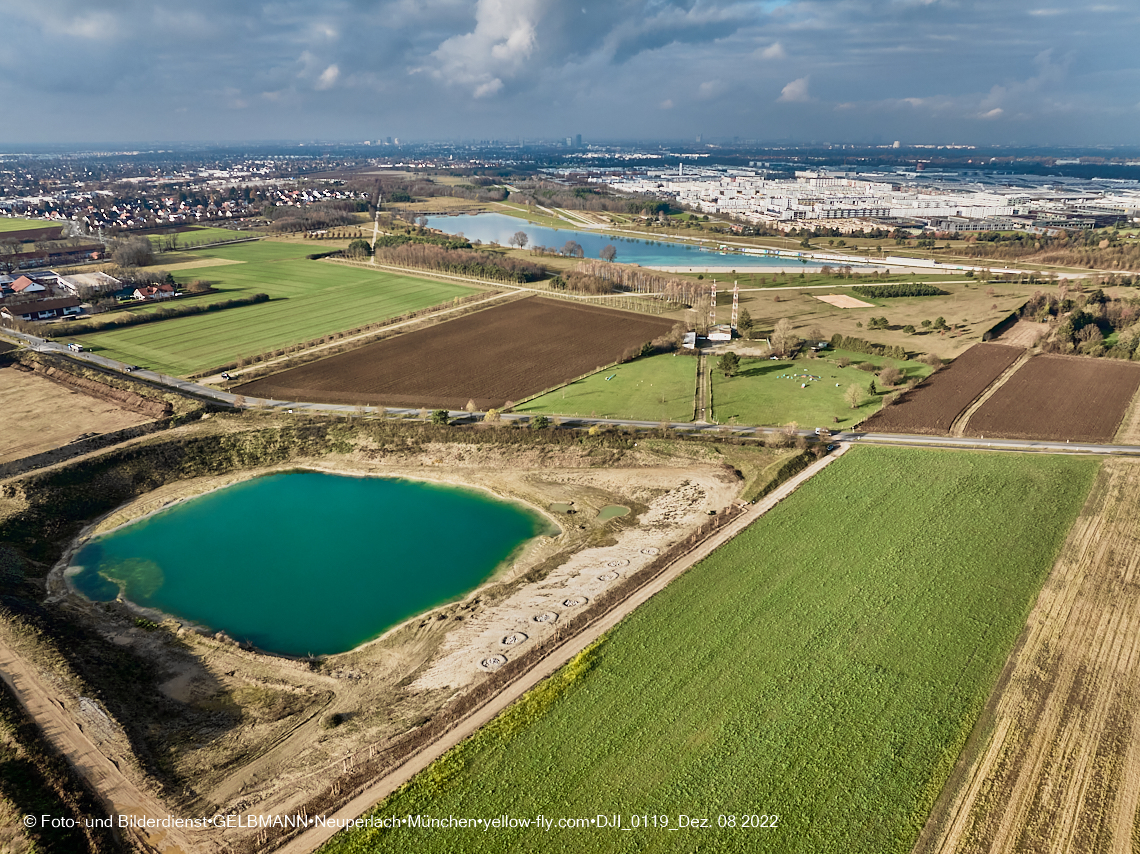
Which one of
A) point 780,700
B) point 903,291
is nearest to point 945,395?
point 903,291

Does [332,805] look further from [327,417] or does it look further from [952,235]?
[952,235]

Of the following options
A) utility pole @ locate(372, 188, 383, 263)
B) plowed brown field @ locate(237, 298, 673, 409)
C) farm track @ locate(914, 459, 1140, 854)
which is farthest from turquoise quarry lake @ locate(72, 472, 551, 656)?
utility pole @ locate(372, 188, 383, 263)

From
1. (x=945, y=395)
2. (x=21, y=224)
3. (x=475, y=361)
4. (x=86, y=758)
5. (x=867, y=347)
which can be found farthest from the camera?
(x=21, y=224)

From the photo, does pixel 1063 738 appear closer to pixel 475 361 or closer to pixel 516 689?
pixel 516 689

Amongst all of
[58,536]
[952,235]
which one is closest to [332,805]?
[58,536]

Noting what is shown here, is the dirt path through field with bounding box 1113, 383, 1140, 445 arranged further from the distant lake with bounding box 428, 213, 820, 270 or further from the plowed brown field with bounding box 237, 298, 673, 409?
the distant lake with bounding box 428, 213, 820, 270

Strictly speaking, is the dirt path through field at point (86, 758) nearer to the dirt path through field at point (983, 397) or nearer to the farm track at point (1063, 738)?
the farm track at point (1063, 738)
